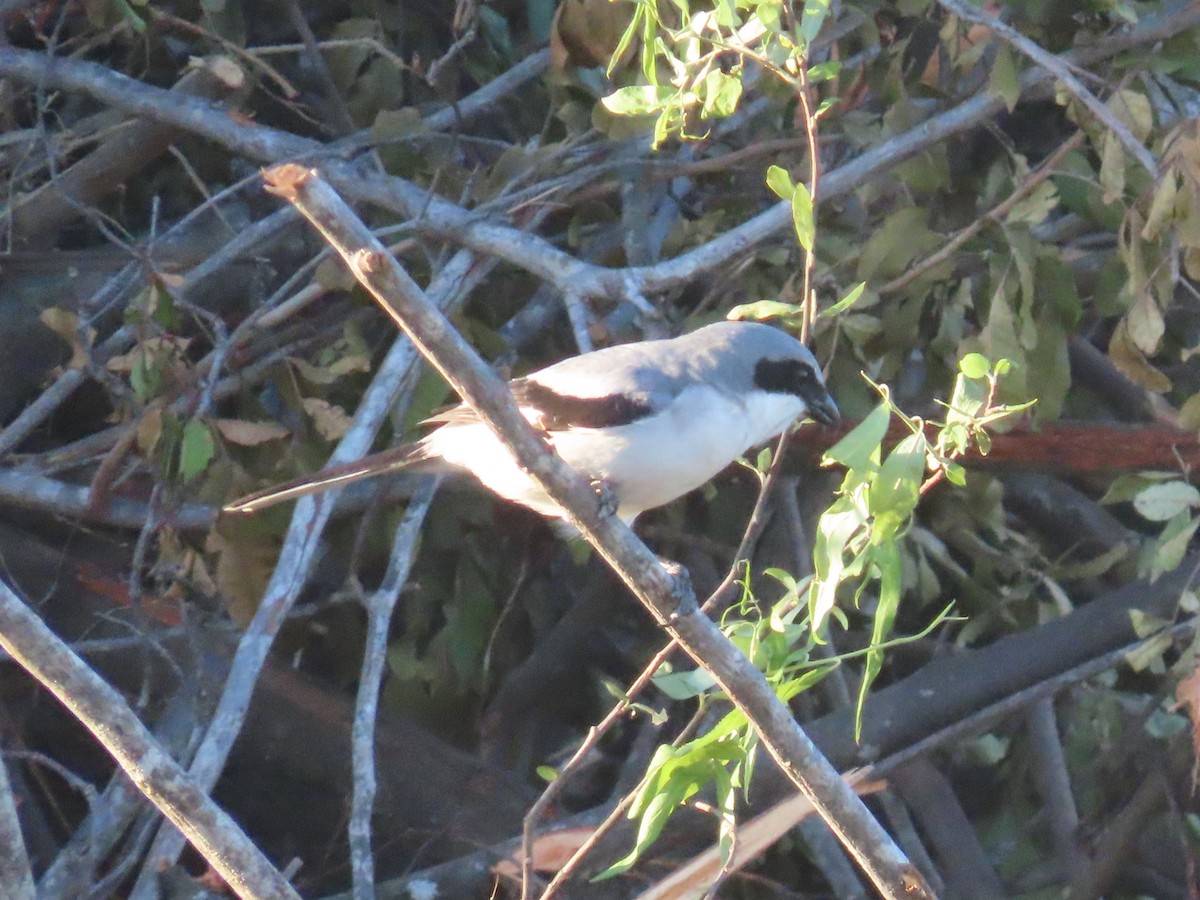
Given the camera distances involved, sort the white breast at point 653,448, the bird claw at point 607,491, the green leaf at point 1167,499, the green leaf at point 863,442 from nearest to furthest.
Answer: the green leaf at point 863,442 < the bird claw at point 607,491 < the white breast at point 653,448 < the green leaf at point 1167,499

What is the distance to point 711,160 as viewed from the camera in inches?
149

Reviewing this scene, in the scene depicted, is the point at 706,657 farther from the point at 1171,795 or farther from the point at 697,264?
the point at 1171,795

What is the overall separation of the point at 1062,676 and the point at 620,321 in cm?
144

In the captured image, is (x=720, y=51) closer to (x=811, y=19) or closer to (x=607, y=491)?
(x=811, y=19)

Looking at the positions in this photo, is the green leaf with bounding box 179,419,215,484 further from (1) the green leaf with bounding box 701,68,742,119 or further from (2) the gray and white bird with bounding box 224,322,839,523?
(1) the green leaf with bounding box 701,68,742,119

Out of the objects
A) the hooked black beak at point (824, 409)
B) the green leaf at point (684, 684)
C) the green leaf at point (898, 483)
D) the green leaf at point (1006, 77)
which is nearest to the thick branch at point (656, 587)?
the green leaf at point (684, 684)

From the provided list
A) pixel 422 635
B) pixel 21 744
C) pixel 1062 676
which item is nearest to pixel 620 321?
pixel 422 635

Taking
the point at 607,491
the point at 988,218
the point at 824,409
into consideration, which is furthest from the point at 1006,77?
the point at 607,491

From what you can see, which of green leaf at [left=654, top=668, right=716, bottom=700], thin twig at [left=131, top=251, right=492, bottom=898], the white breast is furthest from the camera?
thin twig at [left=131, top=251, right=492, bottom=898]

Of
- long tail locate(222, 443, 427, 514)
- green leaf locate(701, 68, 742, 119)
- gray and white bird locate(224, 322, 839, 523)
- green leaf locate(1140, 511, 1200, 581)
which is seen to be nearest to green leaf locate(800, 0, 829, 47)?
green leaf locate(701, 68, 742, 119)

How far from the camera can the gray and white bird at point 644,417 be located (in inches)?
107

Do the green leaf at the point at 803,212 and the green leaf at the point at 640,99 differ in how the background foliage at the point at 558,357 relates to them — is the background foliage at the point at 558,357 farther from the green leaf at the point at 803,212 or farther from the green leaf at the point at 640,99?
the green leaf at the point at 803,212

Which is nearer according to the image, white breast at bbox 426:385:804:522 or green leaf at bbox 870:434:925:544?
green leaf at bbox 870:434:925:544

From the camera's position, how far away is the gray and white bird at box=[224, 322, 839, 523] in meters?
2.73
